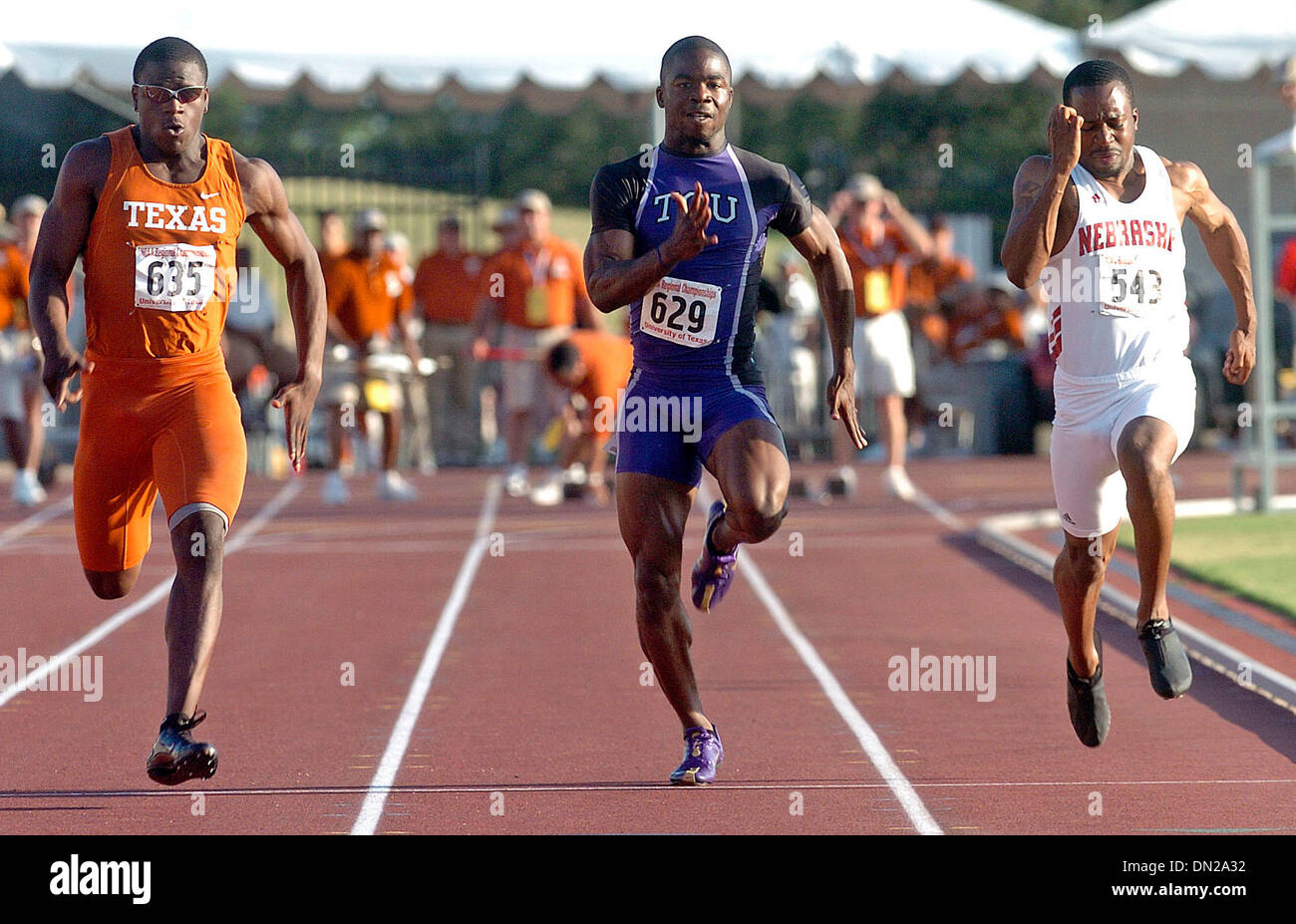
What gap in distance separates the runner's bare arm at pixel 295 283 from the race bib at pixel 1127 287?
2340mm

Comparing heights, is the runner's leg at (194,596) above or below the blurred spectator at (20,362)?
below

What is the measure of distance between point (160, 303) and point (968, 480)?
1312cm

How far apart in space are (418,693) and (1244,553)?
6.05 m

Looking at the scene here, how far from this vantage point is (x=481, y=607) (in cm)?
1137

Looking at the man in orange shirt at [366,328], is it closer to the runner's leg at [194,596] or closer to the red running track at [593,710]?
the red running track at [593,710]

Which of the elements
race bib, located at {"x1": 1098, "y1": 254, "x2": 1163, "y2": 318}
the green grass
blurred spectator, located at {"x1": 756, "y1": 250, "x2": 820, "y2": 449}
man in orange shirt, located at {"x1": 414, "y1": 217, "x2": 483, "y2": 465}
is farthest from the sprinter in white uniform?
blurred spectator, located at {"x1": 756, "y1": 250, "x2": 820, "y2": 449}

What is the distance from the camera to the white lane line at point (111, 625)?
8.91 meters

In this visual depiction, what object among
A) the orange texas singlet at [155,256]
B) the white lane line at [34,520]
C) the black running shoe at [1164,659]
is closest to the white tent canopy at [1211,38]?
the white lane line at [34,520]

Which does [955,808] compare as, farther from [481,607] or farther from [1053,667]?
[481,607]

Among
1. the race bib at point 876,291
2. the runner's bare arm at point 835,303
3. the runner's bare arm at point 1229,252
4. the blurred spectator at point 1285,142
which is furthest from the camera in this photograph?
the race bib at point 876,291

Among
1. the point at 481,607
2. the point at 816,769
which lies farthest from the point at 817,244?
the point at 481,607

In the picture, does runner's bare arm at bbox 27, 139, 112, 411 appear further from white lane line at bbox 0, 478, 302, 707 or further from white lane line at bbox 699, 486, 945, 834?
white lane line at bbox 699, 486, 945, 834

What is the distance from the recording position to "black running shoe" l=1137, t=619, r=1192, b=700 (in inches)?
255

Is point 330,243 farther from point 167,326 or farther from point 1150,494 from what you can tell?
point 1150,494
